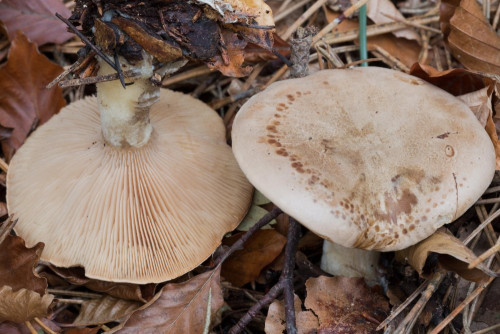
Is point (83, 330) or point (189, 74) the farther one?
point (189, 74)

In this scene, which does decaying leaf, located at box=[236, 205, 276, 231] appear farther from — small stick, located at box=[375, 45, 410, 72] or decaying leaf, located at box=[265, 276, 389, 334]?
small stick, located at box=[375, 45, 410, 72]

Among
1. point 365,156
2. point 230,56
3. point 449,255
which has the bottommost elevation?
point 449,255

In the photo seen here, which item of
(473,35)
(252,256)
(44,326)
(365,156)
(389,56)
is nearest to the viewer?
(365,156)

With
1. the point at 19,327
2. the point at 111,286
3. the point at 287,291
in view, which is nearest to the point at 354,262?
the point at 287,291

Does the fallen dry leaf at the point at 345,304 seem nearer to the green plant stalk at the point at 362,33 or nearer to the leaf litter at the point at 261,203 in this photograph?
the leaf litter at the point at 261,203

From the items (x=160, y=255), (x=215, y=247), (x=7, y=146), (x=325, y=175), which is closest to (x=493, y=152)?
(x=325, y=175)

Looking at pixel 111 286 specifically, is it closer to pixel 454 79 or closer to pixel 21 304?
pixel 21 304

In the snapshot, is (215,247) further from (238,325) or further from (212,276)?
(238,325)
